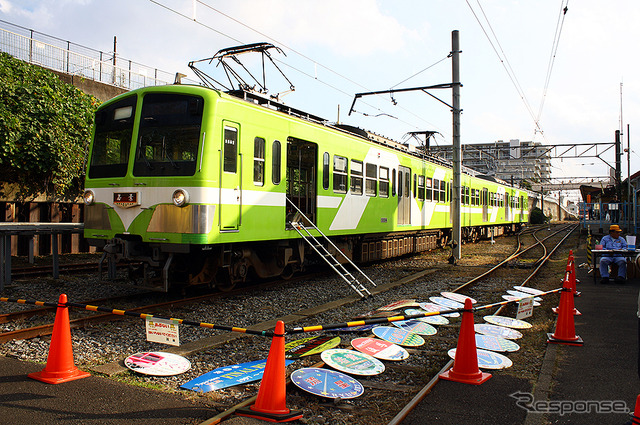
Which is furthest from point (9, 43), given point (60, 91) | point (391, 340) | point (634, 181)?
point (634, 181)

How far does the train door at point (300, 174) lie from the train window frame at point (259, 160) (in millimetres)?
1161

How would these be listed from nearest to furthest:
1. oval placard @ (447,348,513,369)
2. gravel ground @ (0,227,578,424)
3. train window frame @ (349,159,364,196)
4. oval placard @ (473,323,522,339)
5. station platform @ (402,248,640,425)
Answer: station platform @ (402,248,640,425)
gravel ground @ (0,227,578,424)
oval placard @ (447,348,513,369)
oval placard @ (473,323,522,339)
train window frame @ (349,159,364,196)

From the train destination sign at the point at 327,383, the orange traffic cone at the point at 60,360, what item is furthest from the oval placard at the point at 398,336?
the orange traffic cone at the point at 60,360

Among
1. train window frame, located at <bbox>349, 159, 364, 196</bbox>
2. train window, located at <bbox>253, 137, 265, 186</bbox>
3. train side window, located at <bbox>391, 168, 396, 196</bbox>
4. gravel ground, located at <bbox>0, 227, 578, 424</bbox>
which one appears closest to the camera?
gravel ground, located at <bbox>0, 227, 578, 424</bbox>

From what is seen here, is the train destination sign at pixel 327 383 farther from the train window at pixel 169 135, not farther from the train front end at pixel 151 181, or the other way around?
the train window at pixel 169 135

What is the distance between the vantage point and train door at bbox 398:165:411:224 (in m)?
15.0

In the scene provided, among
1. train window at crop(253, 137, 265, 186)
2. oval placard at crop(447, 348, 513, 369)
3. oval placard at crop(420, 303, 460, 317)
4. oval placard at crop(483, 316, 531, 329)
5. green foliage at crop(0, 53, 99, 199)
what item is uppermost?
green foliage at crop(0, 53, 99, 199)

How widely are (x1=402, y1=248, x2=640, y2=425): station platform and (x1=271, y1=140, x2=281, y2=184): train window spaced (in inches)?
210

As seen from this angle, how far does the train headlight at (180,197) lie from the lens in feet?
24.4

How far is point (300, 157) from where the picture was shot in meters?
11.3

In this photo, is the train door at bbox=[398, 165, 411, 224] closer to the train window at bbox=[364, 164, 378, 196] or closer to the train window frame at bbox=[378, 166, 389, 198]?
the train window frame at bbox=[378, 166, 389, 198]

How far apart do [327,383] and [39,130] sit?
12.6 m

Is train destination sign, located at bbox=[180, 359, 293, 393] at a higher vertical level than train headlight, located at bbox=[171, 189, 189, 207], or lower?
lower

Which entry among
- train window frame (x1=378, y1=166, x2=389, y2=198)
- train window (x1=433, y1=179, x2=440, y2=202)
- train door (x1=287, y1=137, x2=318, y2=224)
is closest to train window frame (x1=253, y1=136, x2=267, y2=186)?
train door (x1=287, y1=137, x2=318, y2=224)
